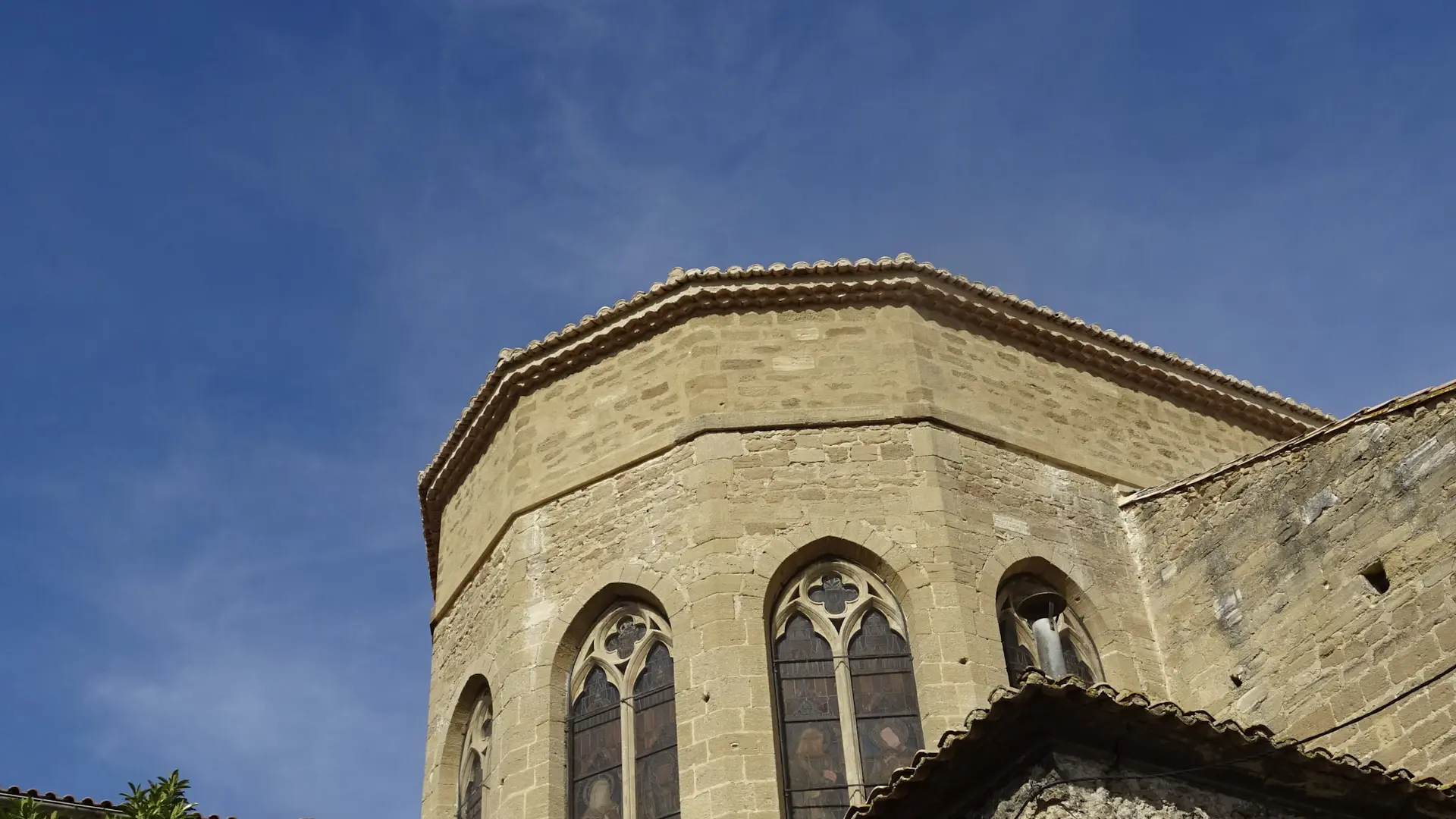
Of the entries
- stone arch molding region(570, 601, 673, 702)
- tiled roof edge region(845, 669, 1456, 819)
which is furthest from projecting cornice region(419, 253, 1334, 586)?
tiled roof edge region(845, 669, 1456, 819)

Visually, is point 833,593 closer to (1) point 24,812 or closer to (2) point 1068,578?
(2) point 1068,578

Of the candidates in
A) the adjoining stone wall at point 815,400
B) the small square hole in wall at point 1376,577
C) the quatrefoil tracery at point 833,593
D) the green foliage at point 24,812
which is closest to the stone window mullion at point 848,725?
the quatrefoil tracery at point 833,593

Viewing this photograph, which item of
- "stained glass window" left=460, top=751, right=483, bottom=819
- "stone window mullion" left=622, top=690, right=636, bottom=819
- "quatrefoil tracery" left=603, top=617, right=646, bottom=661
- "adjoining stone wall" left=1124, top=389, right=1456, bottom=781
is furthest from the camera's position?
"stained glass window" left=460, top=751, right=483, bottom=819

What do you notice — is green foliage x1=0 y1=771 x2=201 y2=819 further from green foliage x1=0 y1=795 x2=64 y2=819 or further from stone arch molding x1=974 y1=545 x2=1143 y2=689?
stone arch molding x1=974 y1=545 x2=1143 y2=689

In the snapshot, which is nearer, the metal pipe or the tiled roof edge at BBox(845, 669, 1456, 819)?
the tiled roof edge at BBox(845, 669, 1456, 819)

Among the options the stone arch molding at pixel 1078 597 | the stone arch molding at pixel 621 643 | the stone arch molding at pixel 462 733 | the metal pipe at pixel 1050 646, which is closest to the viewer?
the metal pipe at pixel 1050 646

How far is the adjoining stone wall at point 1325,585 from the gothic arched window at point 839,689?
1.97 m

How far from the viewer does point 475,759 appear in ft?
39.2

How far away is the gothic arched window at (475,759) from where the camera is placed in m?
11.7

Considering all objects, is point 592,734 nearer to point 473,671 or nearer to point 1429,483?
point 473,671

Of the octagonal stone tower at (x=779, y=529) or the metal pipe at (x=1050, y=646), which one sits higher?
the octagonal stone tower at (x=779, y=529)

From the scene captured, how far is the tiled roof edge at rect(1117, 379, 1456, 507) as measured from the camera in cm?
977

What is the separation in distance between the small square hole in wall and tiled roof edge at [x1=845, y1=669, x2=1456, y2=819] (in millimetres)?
2247

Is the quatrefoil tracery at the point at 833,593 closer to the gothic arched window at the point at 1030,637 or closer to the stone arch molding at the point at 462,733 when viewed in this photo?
the gothic arched window at the point at 1030,637
